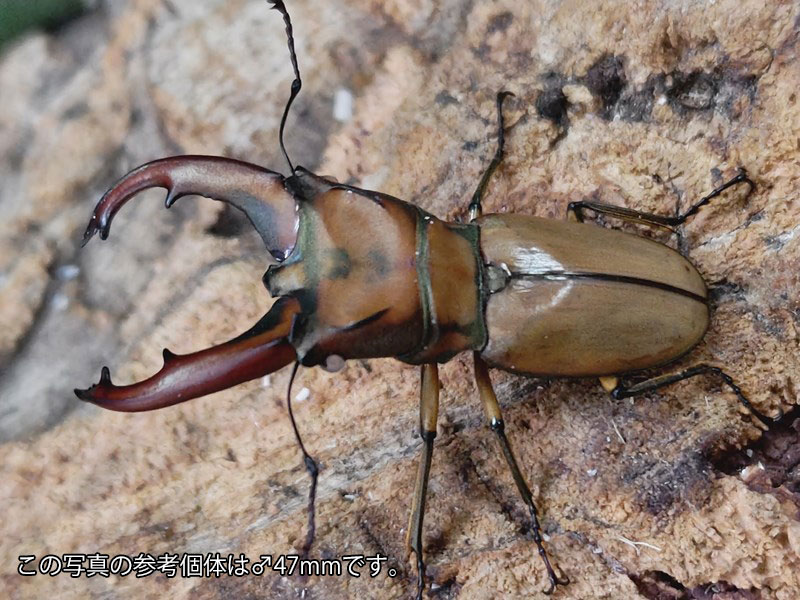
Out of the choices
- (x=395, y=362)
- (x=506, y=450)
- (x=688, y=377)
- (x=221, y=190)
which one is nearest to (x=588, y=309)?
(x=688, y=377)

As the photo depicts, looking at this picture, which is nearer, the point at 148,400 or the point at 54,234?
the point at 148,400

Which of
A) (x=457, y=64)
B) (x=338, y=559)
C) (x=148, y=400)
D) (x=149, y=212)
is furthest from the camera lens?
(x=149, y=212)

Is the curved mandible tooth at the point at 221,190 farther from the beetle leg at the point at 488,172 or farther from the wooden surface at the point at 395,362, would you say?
the beetle leg at the point at 488,172

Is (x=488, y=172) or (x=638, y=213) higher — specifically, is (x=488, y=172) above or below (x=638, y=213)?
above

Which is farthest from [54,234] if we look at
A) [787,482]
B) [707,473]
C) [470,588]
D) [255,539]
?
[787,482]

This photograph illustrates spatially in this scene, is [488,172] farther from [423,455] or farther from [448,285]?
[423,455]

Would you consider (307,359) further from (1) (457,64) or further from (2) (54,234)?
(2) (54,234)
